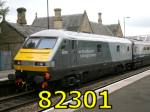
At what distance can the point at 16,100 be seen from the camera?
1488 centimetres

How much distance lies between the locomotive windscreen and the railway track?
7.75 ft

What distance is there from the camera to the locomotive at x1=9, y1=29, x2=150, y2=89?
14.7m

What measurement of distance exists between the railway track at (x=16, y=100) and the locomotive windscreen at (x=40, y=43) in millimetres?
2364

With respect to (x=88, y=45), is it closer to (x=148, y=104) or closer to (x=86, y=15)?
(x=148, y=104)

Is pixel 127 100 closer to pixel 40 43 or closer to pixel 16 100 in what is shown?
pixel 16 100

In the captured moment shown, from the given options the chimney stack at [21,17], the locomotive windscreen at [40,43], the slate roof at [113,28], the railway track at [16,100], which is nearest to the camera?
the railway track at [16,100]

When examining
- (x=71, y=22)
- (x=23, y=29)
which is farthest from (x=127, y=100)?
(x=71, y=22)

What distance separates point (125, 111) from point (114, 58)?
1307cm

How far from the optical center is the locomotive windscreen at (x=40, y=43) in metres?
15.5

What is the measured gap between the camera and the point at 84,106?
12062 mm

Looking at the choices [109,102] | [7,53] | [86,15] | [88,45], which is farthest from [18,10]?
[109,102]

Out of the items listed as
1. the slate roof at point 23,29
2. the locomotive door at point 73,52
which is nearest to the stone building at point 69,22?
the slate roof at point 23,29

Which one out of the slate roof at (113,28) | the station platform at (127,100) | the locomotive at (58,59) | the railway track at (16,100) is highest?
the slate roof at (113,28)

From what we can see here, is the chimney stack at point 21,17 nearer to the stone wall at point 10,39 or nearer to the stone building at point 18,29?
the stone building at point 18,29
